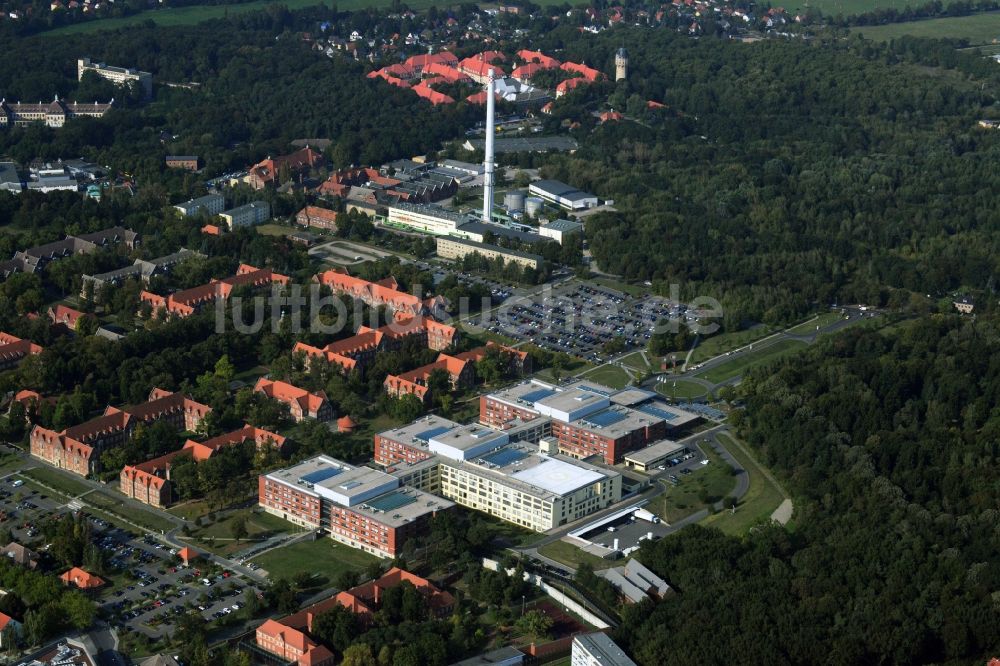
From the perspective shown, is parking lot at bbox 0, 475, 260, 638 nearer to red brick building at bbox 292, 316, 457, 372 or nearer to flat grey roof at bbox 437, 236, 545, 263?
red brick building at bbox 292, 316, 457, 372

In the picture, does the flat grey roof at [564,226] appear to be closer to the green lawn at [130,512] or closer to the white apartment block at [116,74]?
the green lawn at [130,512]

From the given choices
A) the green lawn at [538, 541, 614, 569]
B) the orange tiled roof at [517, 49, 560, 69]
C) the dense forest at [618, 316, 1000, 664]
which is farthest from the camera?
the orange tiled roof at [517, 49, 560, 69]

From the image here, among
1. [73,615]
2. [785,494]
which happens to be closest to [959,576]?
[785,494]

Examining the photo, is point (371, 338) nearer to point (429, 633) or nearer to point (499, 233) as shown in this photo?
point (499, 233)

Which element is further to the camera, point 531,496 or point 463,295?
point 463,295

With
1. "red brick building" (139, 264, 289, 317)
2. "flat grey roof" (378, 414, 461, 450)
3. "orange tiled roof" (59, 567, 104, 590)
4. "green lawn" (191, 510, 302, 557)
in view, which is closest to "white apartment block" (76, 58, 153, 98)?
"red brick building" (139, 264, 289, 317)

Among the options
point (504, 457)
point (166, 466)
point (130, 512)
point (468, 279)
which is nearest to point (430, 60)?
point (468, 279)
